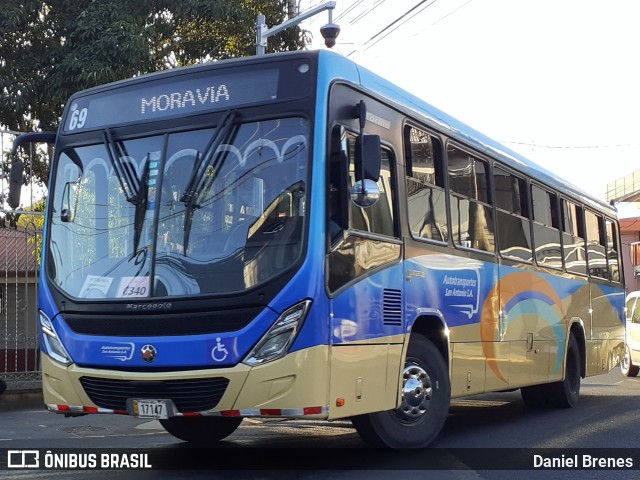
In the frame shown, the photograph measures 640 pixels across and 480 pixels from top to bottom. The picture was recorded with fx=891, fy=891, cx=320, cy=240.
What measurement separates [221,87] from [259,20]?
1028 cm

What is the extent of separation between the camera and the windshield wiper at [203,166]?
668 centimetres

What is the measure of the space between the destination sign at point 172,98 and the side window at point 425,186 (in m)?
1.69

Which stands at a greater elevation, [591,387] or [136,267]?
[136,267]

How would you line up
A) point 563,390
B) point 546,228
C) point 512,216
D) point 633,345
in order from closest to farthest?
point 512,216 < point 546,228 < point 563,390 < point 633,345

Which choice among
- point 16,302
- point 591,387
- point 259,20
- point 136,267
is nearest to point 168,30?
point 259,20

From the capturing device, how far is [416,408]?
7.67 m

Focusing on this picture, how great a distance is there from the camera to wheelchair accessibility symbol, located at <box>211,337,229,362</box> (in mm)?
6289

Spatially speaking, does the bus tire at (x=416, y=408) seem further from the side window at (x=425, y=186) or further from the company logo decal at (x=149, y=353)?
the company logo decal at (x=149, y=353)

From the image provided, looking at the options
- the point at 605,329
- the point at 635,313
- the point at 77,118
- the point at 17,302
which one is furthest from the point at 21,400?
the point at 635,313

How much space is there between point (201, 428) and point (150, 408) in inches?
84.4

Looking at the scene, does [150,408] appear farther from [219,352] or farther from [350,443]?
[350,443]

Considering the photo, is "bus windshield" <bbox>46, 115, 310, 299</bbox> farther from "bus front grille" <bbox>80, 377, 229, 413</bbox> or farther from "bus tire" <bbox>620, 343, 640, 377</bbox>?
"bus tire" <bbox>620, 343, 640, 377</bbox>

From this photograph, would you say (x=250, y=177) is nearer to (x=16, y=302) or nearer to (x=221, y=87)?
(x=221, y=87)

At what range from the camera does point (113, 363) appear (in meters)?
6.68
